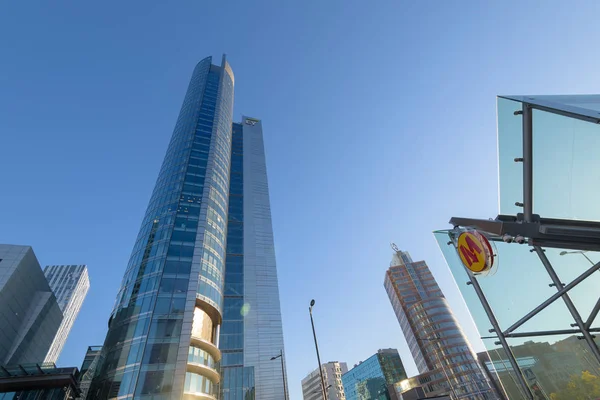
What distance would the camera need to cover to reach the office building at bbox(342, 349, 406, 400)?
101 m

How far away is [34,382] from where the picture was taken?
83.1ft

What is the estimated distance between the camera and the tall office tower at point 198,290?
28.7 metres

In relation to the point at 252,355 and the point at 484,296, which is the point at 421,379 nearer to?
the point at 252,355

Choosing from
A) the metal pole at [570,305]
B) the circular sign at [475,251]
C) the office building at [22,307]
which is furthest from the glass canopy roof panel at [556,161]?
the office building at [22,307]

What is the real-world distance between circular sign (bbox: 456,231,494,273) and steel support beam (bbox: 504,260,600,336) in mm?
1328

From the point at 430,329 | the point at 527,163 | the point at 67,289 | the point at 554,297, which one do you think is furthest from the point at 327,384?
the point at 527,163

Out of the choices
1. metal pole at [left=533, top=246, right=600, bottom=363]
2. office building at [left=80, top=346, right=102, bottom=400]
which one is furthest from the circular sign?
office building at [left=80, top=346, right=102, bottom=400]

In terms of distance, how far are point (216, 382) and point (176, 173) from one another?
110 feet

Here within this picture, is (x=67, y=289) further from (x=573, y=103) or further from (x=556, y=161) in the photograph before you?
(x=573, y=103)

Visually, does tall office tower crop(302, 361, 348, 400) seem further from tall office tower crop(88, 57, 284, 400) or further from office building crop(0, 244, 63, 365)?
office building crop(0, 244, 63, 365)

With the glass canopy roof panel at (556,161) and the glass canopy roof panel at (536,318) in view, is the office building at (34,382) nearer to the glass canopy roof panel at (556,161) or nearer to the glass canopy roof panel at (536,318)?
the glass canopy roof panel at (536,318)

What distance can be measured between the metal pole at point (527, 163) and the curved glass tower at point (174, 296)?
106 feet

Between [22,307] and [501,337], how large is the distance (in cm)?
6916

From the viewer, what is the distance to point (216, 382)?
35.8 meters
